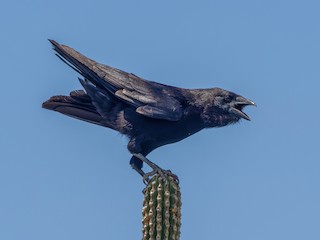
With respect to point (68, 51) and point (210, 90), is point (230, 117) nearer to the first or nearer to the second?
point (210, 90)

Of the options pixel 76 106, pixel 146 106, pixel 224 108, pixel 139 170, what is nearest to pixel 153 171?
pixel 139 170

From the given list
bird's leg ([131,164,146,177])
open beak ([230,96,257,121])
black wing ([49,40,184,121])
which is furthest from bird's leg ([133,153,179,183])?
open beak ([230,96,257,121])

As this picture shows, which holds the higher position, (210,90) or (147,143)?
(210,90)

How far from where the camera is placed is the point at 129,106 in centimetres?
1068

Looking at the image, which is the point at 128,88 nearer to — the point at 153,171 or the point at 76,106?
the point at 76,106

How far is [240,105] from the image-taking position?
411 inches

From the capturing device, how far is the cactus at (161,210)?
7406 millimetres

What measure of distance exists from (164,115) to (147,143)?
1.50ft

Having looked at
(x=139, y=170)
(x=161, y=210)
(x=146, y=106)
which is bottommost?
(x=161, y=210)

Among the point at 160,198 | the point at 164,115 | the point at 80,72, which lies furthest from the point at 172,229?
the point at 80,72

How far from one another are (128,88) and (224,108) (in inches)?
51.4

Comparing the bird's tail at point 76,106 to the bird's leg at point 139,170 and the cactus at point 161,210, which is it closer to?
Result: the bird's leg at point 139,170

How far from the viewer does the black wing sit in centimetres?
1046

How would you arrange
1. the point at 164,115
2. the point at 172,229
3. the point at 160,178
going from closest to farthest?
the point at 172,229
the point at 160,178
the point at 164,115
